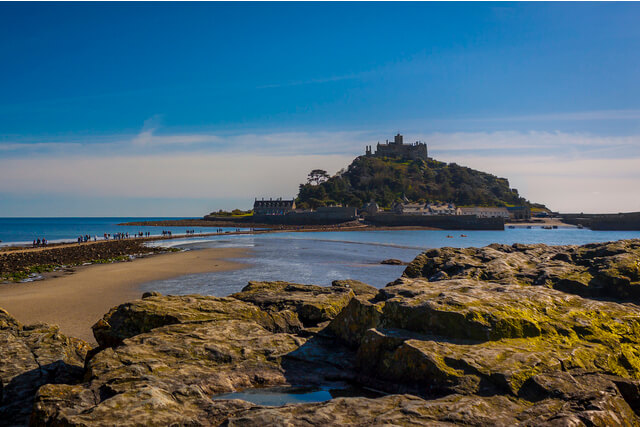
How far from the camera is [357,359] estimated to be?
762 cm

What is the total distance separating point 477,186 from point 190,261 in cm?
17911

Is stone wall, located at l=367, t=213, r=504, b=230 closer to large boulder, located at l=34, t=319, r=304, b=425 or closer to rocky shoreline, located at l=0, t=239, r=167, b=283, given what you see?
rocky shoreline, located at l=0, t=239, r=167, b=283

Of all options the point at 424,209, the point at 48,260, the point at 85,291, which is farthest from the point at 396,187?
the point at 85,291

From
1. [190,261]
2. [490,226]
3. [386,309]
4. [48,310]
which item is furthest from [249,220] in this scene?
[386,309]

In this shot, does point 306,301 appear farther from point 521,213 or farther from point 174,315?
point 521,213

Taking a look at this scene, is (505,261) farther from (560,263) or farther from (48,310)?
(48,310)

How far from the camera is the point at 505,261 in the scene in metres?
14.1

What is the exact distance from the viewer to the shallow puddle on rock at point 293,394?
21.4 ft

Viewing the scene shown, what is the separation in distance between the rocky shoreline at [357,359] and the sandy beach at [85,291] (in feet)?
14.1

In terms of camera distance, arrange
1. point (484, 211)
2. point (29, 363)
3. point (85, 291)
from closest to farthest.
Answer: point (29, 363)
point (85, 291)
point (484, 211)

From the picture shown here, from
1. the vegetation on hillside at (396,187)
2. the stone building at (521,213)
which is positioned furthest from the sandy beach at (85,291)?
the stone building at (521,213)

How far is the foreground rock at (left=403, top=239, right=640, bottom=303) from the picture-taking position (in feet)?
33.8

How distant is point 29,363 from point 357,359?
238 inches

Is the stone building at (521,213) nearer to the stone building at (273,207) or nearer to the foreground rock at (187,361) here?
the stone building at (273,207)
